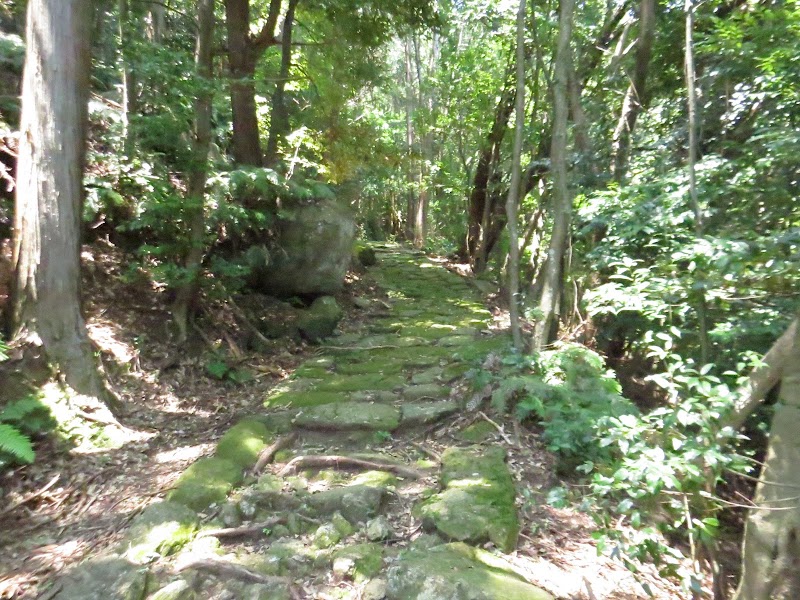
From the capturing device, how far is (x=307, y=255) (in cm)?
808

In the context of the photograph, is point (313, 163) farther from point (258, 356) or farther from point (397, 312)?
point (258, 356)

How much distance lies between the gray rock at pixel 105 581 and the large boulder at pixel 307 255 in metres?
5.14

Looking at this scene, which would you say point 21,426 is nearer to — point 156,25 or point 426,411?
point 426,411

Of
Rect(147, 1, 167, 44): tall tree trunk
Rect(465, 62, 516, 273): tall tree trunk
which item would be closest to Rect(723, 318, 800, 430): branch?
Rect(465, 62, 516, 273): tall tree trunk

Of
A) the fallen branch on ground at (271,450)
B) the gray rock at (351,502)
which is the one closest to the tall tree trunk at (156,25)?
the fallen branch on ground at (271,450)

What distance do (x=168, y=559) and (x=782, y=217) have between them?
4846 mm

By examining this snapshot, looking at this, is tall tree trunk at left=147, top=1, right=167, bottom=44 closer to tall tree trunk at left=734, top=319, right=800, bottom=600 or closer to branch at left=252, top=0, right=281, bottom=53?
branch at left=252, top=0, right=281, bottom=53

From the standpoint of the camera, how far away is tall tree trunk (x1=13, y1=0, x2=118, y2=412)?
4.20m

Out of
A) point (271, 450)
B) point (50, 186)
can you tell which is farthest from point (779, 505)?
point (50, 186)

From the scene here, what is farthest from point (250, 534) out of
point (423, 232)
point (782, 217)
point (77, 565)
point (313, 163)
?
point (423, 232)

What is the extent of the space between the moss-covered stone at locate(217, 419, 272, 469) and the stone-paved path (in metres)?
0.02

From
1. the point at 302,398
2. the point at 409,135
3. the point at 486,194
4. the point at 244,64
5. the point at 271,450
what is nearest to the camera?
the point at 271,450

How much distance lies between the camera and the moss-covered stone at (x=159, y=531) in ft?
10.1

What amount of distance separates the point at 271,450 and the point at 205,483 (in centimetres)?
71
